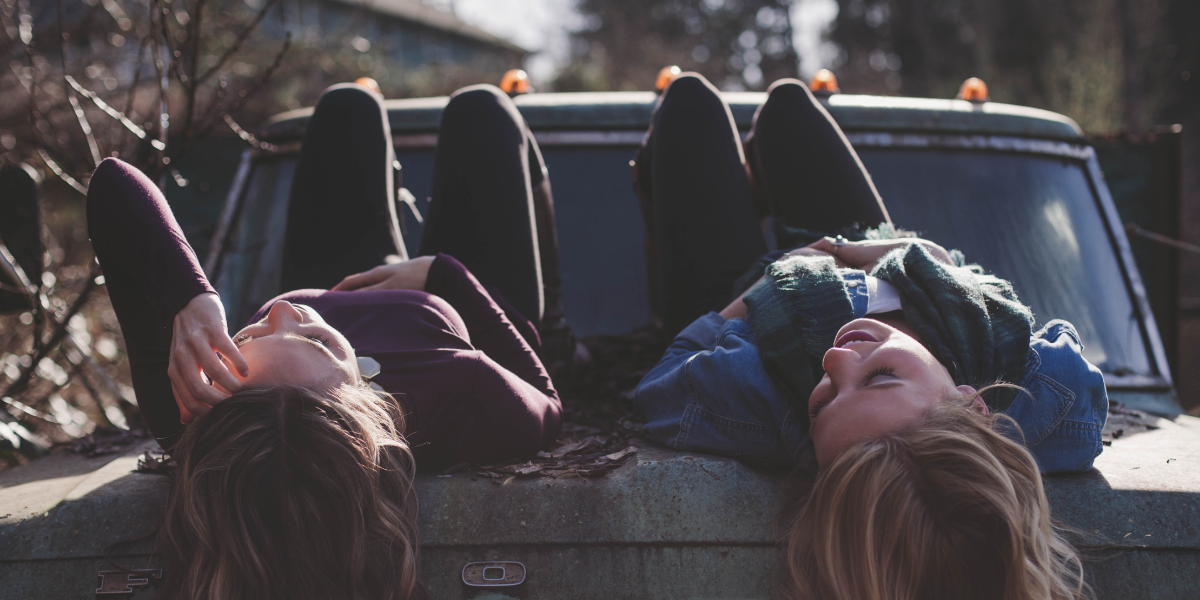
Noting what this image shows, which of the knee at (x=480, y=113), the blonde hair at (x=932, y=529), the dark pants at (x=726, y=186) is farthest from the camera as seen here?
the knee at (x=480, y=113)

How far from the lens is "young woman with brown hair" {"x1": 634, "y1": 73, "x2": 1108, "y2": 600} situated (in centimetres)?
133

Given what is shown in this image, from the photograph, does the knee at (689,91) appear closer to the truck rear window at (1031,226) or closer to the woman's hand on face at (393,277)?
the truck rear window at (1031,226)

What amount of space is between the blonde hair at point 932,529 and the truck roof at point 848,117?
5.93ft

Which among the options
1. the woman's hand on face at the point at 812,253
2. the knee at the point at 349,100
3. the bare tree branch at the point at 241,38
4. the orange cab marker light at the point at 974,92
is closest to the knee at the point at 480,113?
the knee at the point at 349,100

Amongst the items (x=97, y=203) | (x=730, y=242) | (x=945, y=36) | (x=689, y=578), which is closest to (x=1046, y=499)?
(x=689, y=578)

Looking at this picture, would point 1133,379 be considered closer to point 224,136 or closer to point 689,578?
point 689,578

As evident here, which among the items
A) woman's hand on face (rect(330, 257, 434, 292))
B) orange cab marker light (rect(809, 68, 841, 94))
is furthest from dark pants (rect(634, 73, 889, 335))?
woman's hand on face (rect(330, 257, 434, 292))

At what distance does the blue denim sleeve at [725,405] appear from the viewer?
5.74 feet

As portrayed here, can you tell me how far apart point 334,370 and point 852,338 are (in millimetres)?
1125

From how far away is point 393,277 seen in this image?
2266 mm

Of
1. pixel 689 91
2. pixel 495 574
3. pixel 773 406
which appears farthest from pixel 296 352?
pixel 689 91

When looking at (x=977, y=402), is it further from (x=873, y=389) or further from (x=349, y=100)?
(x=349, y=100)

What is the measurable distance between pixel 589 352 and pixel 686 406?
32.1 inches

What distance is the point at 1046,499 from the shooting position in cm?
141
